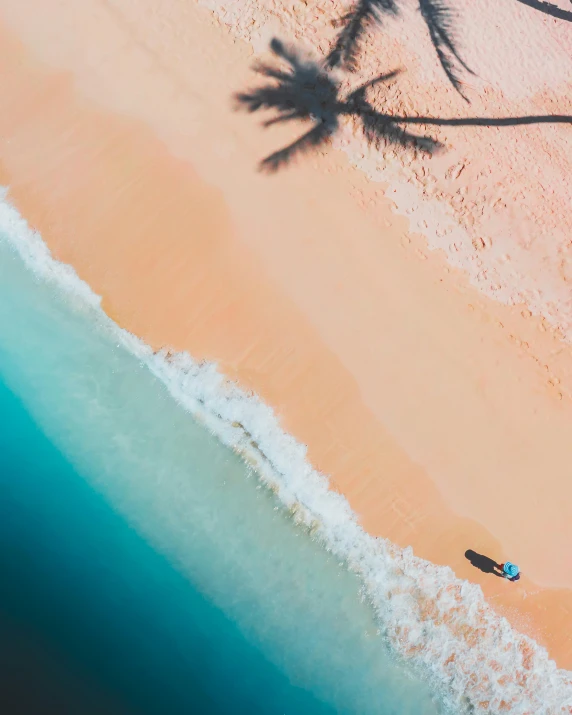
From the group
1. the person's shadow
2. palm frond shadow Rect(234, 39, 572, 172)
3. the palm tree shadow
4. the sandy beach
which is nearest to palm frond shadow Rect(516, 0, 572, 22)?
the sandy beach

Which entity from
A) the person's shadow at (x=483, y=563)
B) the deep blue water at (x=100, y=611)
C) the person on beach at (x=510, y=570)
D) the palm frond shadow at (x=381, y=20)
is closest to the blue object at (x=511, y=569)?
the person on beach at (x=510, y=570)

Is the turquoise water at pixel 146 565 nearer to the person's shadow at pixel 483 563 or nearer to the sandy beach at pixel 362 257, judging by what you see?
the sandy beach at pixel 362 257

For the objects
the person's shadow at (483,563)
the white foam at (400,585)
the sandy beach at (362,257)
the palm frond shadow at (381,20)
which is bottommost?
the white foam at (400,585)

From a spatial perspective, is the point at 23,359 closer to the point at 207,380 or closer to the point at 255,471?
the point at 207,380

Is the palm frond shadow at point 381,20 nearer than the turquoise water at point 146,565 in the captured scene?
No

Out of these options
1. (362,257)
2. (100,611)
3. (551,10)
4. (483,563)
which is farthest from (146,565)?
(551,10)

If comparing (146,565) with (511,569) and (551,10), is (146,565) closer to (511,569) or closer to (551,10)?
(511,569)

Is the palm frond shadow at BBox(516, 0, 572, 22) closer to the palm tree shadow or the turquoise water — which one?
the palm tree shadow
